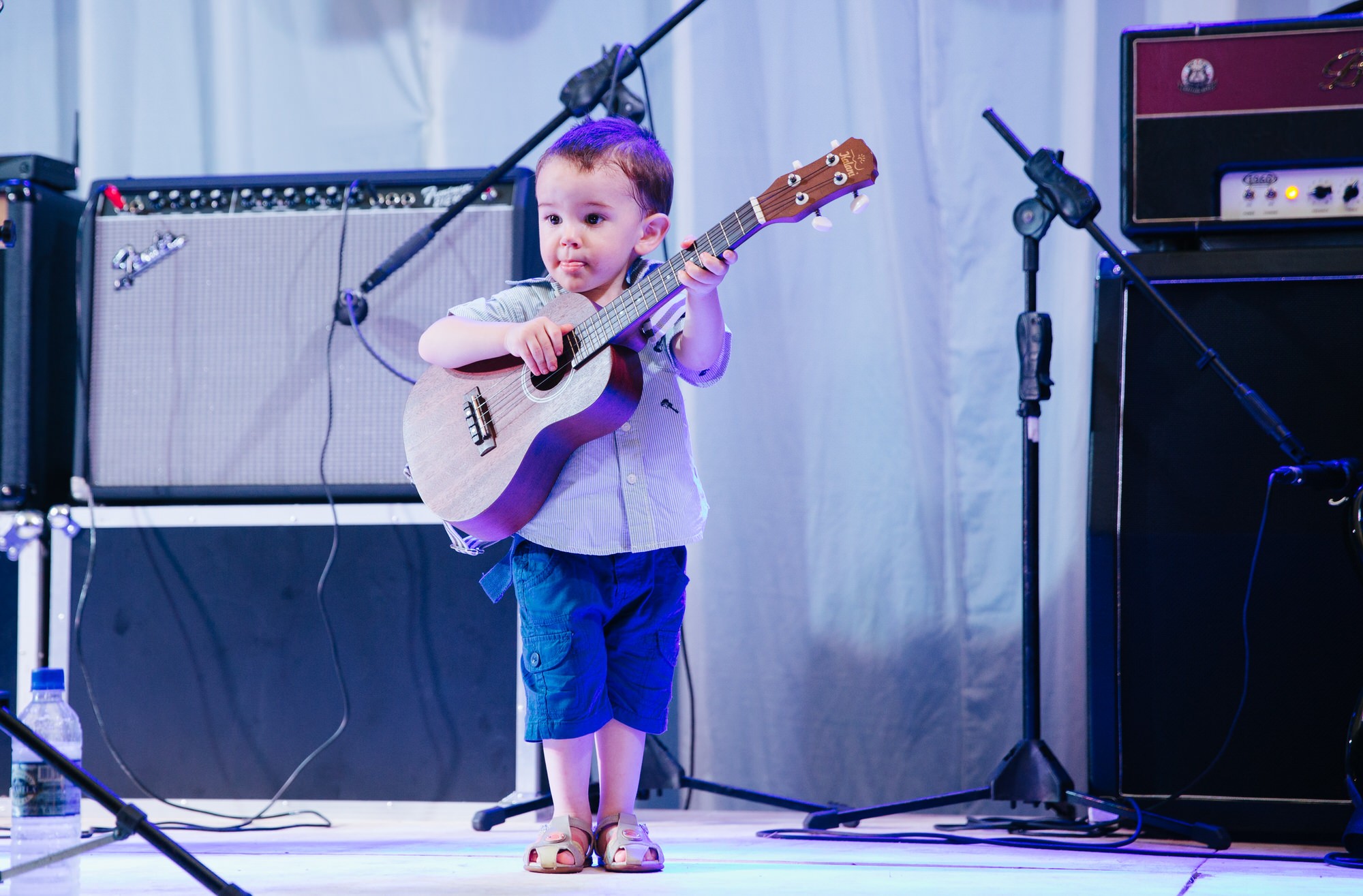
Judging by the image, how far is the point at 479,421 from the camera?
1.50 m

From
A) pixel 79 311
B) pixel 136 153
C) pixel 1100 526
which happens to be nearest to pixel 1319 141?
pixel 1100 526

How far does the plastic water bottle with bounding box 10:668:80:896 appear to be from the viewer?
1.29 metres

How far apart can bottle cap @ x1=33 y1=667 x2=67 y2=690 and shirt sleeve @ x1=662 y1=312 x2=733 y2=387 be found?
29.1 inches

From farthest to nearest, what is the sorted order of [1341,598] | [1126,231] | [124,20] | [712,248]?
[124,20]
[1126,231]
[1341,598]
[712,248]

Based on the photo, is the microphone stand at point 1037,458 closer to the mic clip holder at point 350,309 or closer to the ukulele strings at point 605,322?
the ukulele strings at point 605,322

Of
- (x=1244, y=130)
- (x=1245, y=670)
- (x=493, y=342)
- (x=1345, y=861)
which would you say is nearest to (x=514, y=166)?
(x=493, y=342)

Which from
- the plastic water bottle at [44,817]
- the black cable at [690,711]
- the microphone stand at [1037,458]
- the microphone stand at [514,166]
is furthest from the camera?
the black cable at [690,711]

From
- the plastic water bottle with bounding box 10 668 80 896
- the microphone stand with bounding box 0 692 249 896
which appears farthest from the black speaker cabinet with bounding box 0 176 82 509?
the microphone stand with bounding box 0 692 249 896

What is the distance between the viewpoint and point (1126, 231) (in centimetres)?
183

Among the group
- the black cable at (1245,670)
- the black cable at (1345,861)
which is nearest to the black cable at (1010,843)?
the black cable at (1345,861)

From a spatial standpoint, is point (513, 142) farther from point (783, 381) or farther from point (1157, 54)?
point (1157, 54)

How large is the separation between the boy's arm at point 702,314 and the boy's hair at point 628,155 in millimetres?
149

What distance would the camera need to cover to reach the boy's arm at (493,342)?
1.44 m

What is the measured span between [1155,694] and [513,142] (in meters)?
1.51
